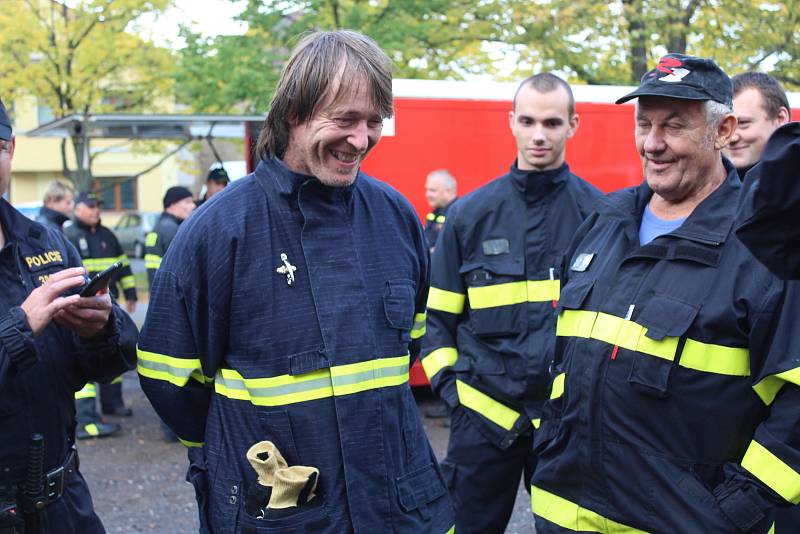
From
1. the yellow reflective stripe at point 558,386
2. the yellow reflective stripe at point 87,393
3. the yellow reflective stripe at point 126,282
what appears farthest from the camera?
the yellow reflective stripe at point 126,282

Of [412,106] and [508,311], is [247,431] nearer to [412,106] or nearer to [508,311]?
[508,311]

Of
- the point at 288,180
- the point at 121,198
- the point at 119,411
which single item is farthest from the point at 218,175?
the point at 121,198

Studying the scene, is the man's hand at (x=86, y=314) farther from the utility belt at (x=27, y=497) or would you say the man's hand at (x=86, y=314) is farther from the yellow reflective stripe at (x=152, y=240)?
the yellow reflective stripe at (x=152, y=240)

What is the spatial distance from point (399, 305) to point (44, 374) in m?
1.15

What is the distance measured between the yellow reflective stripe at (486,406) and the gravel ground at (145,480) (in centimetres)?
177

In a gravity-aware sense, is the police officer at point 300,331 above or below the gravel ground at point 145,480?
above

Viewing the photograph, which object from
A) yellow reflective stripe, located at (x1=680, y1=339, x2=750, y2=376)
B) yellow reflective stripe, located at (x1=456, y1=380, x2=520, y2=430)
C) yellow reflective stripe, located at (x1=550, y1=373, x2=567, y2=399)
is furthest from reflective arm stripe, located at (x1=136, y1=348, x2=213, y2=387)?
yellow reflective stripe, located at (x1=456, y1=380, x2=520, y2=430)

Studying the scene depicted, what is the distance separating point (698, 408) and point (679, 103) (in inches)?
39.1

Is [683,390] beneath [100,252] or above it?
above

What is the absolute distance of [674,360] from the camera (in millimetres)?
2529

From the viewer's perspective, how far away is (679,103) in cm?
278

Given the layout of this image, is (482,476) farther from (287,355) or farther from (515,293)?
(287,355)

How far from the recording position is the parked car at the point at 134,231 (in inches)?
1148

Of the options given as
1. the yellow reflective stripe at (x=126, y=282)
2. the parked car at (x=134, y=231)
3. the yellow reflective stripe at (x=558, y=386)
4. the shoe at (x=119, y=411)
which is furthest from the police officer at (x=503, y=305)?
the parked car at (x=134, y=231)
